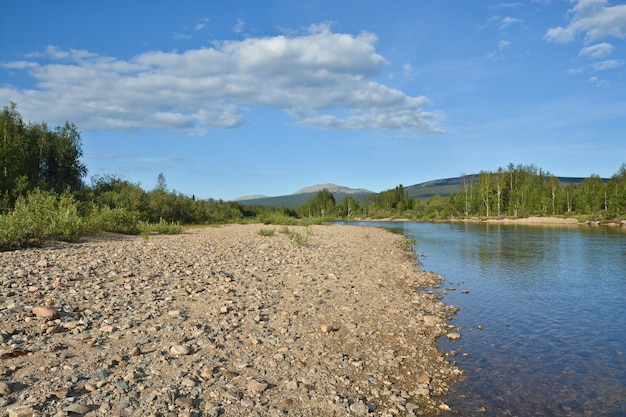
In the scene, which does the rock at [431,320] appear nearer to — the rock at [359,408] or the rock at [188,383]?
the rock at [359,408]

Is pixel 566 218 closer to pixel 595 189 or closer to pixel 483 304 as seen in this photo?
pixel 595 189

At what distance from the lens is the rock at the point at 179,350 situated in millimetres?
7039

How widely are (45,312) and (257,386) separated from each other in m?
5.08

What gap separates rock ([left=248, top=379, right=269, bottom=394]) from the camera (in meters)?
6.08

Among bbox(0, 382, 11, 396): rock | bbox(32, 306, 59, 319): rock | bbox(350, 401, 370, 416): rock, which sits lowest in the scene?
bbox(350, 401, 370, 416): rock

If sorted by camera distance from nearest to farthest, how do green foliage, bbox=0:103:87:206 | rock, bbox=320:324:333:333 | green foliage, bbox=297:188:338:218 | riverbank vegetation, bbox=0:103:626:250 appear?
rock, bbox=320:324:333:333 < riverbank vegetation, bbox=0:103:626:250 < green foliage, bbox=0:103:87:206 < green foliage, bbox=297:188:338:218

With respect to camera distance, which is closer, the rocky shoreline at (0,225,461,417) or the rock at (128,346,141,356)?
the rocky shoreline at (0,225,461,417)

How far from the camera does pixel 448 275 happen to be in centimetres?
1975

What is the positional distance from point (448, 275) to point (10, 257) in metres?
18.6

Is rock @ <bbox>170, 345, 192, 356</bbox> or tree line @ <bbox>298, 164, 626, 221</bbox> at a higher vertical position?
tree line @ <bbox>298, 164, 626, 221</bbox>

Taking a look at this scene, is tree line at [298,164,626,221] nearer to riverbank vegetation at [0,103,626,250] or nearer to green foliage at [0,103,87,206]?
riverbank vegetation at [0,103,626,250]

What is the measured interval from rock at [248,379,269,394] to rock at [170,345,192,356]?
155 cm

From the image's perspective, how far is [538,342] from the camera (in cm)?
962

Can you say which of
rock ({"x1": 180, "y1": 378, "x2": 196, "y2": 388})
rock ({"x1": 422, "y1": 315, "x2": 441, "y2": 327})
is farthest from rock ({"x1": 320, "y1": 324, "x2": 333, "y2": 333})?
rock ({"x1": 180, "y1": 378, "x2": 196, "y2": 388})
